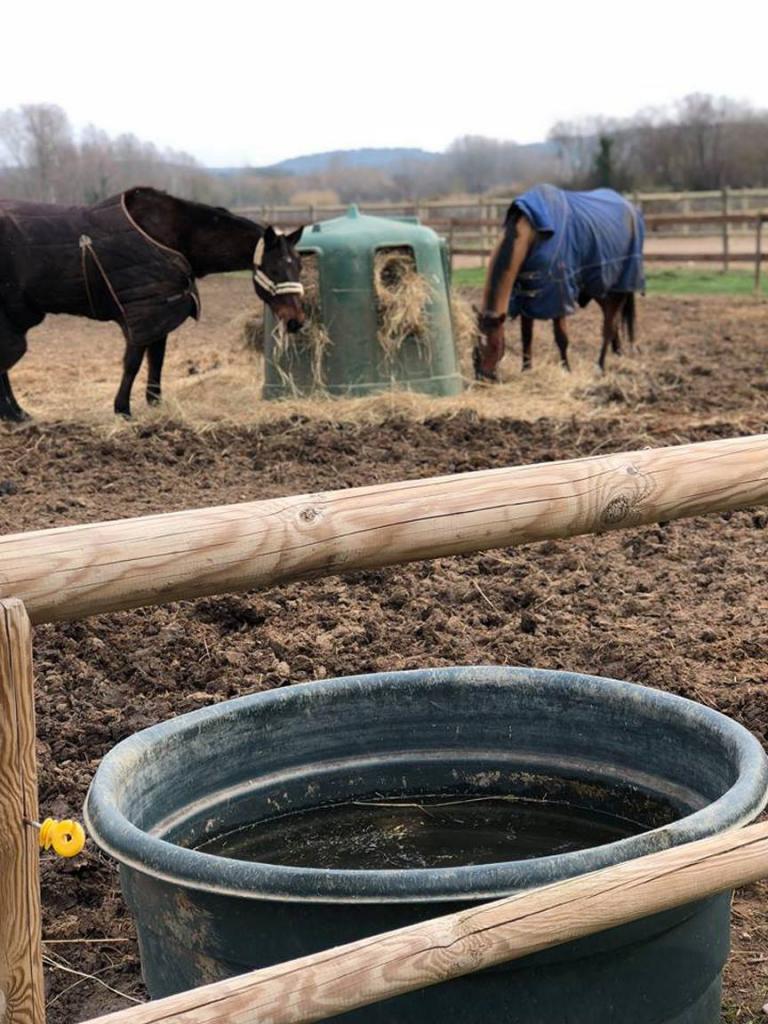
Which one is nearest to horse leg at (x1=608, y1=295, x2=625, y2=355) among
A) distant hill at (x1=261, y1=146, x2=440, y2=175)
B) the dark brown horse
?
the dark brown horse

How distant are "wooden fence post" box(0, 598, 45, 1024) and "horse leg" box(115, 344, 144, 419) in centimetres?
706

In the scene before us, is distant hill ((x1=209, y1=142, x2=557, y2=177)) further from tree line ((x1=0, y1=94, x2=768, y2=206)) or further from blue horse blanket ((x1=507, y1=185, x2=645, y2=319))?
blue horse blanket ((x1=507, y1=185, x2=645, y2=319))

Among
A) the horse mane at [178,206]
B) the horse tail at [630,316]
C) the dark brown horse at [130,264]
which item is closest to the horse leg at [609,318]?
the horse tail at [630,316]

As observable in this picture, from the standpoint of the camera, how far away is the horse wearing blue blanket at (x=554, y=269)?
10.1 m

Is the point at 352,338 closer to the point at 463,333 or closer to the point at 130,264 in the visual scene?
the point at 463,333

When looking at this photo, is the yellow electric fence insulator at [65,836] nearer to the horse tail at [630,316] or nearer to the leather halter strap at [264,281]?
the leather halter strap at [264,281]

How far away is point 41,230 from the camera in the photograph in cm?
834

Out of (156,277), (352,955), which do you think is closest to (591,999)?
(352,955)

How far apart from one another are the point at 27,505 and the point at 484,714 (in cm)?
423

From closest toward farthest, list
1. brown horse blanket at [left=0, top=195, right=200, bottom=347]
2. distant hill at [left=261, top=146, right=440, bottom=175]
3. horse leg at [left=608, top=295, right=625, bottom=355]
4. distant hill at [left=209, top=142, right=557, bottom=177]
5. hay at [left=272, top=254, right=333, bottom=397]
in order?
A: brown horse blanket at [left=0, top=195, right=200, bottom=347] → hay at [left=272, top=254, right=333, bottom=397] → horse leg at [left=608, top=295, right=625, bottom=355] → distant hill at [left=209, top=142, right=557, bottom=177] → distant hill at [left=261, top=146, right=440, bottom=175]

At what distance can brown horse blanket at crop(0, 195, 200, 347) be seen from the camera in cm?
834

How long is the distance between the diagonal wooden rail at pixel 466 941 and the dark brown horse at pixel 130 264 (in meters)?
7.16

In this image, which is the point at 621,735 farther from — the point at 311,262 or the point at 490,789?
the point at 311,262

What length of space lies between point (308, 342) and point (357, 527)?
7.50 metres
